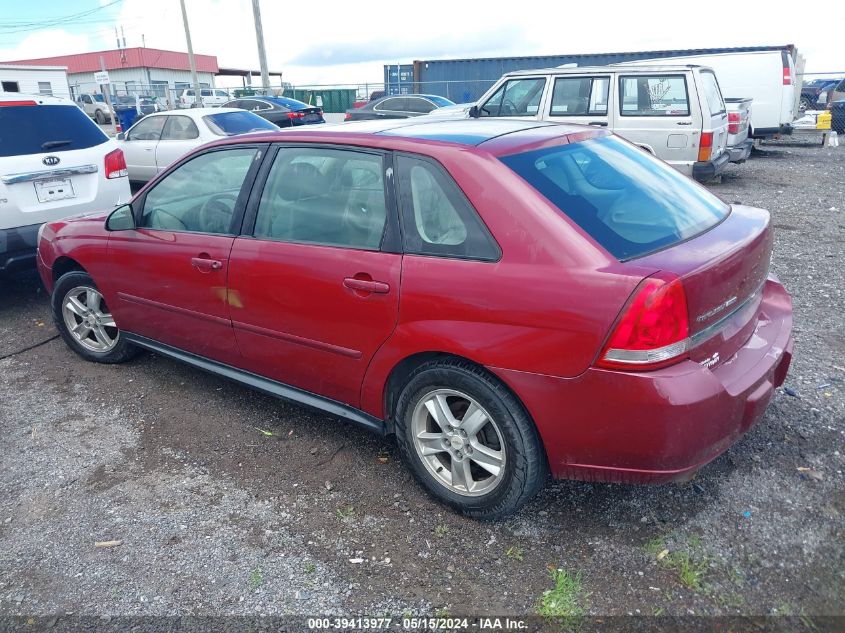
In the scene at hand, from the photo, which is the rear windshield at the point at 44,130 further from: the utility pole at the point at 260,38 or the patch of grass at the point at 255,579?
the utility pole at the point at 260,38

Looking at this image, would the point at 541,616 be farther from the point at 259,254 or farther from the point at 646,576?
the point at 259,254

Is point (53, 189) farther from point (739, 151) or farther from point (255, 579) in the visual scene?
point (739, 151)

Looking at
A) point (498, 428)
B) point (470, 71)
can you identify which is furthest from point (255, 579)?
point (470, 71)

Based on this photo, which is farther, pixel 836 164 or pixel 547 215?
pixel 836 164

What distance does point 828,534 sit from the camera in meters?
2.75

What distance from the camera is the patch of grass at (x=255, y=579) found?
262cm

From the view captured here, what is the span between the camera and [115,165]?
628 cm

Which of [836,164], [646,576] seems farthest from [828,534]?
[836,164]

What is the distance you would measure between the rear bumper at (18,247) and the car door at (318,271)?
3.02m

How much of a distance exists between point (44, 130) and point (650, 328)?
5.65 meters

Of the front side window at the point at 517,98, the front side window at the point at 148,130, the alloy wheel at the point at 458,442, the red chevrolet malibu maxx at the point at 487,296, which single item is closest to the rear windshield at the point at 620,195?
the red chevrolet malibu maxx at the point at 487,296

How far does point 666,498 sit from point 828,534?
64cm

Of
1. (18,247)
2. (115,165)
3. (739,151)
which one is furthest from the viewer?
(739,151)

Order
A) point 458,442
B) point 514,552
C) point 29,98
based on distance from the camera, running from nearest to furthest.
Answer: point 514,552, point 458,442, point 29,98
